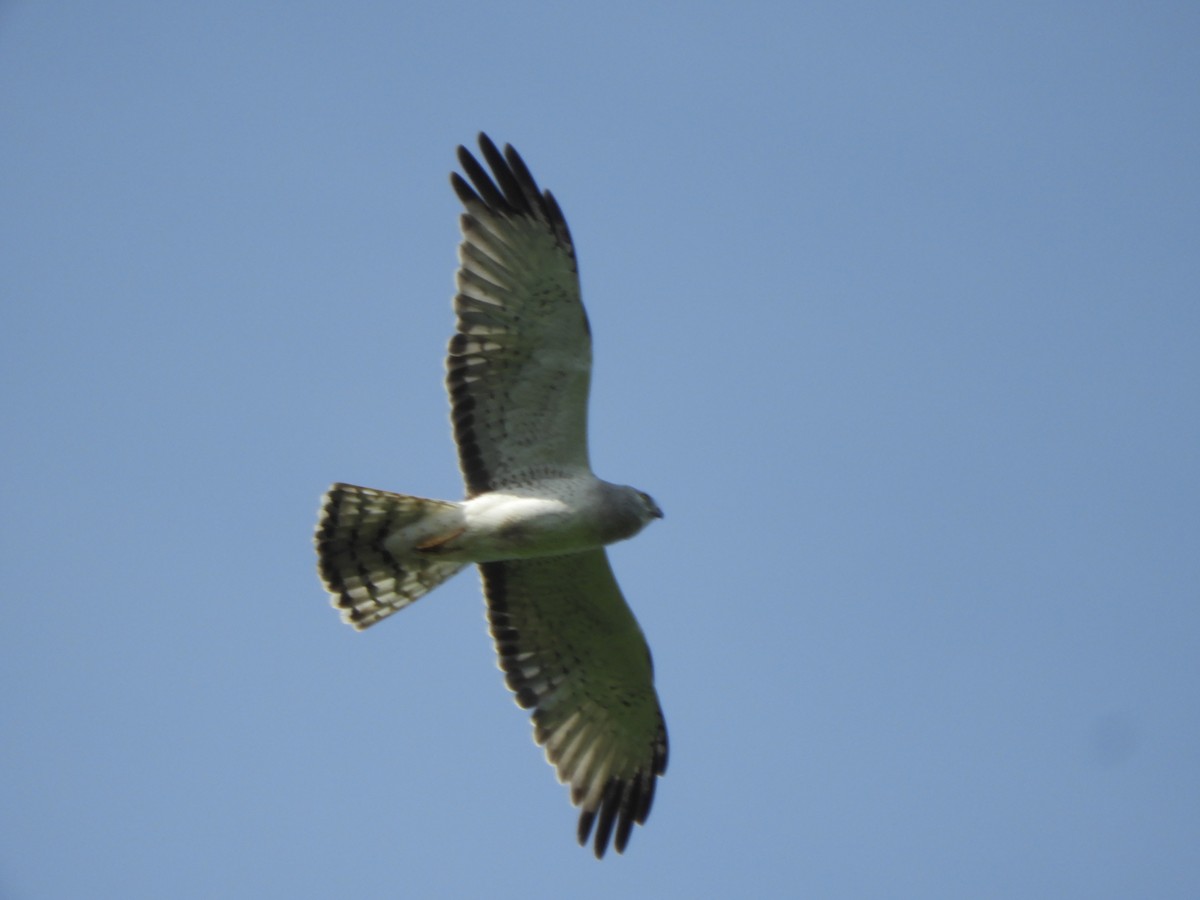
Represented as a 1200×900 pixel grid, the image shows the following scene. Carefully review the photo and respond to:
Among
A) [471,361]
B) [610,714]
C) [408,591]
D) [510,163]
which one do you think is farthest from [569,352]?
[610,714]

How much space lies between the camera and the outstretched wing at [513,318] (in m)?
8.23

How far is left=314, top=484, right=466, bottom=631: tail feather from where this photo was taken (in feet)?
27.8

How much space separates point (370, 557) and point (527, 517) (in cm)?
108

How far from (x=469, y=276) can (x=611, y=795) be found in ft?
11.0

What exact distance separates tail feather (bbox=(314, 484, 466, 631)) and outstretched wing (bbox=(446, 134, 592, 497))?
1.57 ft

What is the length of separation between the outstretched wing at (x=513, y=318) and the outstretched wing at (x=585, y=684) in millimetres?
874

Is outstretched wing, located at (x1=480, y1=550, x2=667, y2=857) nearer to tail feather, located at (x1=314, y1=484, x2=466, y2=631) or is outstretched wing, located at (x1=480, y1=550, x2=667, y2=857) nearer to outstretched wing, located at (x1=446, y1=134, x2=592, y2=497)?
tail feather, located at (x1=314, y1=484, x2=466, y2=631)

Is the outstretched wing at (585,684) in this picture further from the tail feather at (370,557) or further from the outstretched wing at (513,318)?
the outstretched wing at (513,318)

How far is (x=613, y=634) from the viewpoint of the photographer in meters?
8.98

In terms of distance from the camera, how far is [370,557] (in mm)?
8641

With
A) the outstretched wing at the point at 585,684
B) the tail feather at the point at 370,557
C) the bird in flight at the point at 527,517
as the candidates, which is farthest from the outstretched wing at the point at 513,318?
the outstretched wing at the point at 585,684

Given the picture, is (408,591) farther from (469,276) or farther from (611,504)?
(469,276)

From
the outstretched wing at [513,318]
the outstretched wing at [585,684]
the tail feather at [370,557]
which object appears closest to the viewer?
the outstretched wing at [513,318]

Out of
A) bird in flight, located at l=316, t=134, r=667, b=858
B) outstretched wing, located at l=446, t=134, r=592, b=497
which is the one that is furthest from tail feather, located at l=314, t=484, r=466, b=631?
outstretched wing, located at l=446, t=134, r=592, b=497
